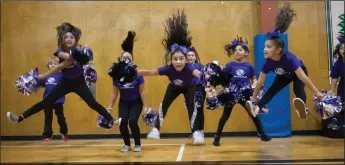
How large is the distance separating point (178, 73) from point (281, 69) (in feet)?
4.05

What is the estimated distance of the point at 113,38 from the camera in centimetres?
703

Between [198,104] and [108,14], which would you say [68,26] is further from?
[108,14]

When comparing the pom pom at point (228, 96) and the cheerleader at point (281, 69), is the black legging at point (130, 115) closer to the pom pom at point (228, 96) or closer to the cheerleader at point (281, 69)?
the pom pom at point (228, 96)

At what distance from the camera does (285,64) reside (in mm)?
4016

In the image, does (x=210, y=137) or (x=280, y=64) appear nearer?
(x=280, y=64)

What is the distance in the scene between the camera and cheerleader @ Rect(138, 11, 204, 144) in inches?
179

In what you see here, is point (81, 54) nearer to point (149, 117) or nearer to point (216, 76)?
point (149, 117)

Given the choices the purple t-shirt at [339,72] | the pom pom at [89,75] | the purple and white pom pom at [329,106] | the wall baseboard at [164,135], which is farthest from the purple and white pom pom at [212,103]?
the wall baseboard at [164,135]

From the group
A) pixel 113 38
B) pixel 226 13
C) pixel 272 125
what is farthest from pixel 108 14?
pixel 272 125

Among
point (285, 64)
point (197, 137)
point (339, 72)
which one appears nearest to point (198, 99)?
point (197, 137)

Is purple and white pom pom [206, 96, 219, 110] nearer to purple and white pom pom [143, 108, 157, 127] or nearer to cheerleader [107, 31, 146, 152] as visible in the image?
purple and white pom pom [143, 108, 157, 127]

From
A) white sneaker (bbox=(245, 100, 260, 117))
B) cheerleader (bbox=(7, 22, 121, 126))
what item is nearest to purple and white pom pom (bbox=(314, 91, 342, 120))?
white sneaker (bbox=(245, 100, 260, 117))

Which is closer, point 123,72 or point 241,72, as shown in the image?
point 123,72

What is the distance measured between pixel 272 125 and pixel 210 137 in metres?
1.12
